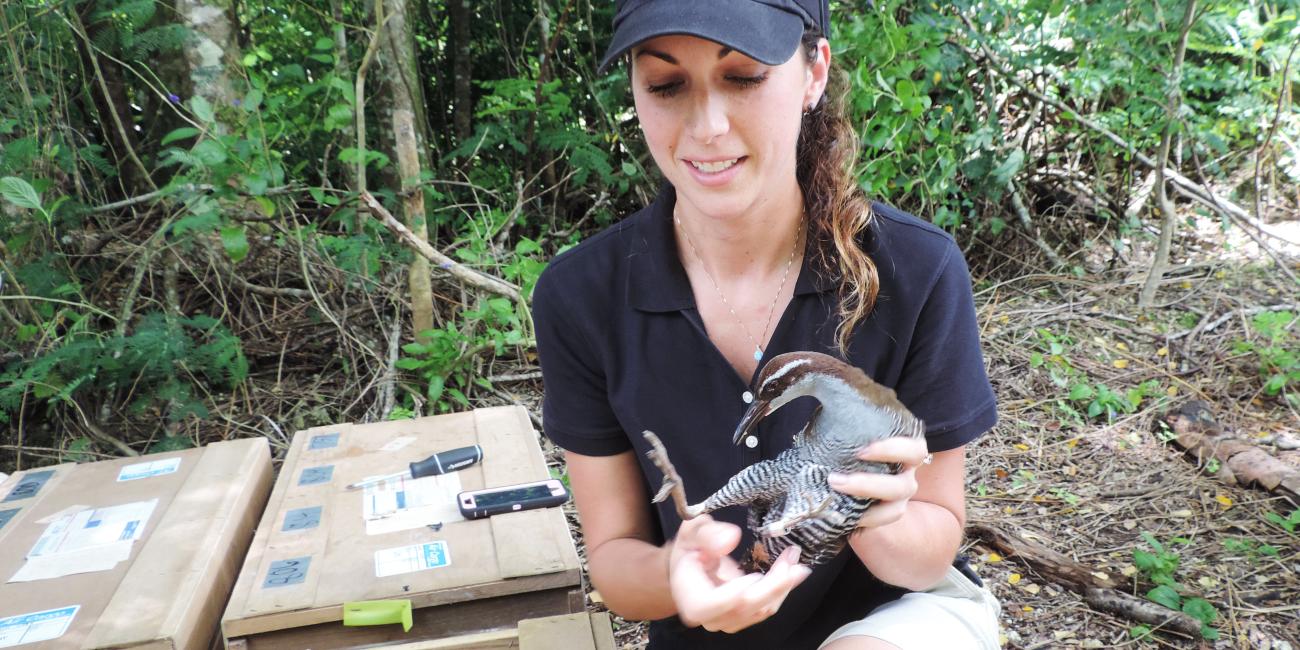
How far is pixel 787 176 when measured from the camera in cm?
190

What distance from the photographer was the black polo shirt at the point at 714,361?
1921mm

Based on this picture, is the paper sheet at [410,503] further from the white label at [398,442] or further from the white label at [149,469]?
the white label at [149,469]

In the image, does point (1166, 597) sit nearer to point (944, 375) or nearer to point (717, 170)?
point (944, 375)

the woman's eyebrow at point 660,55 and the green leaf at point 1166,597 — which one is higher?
the woman's eyebrow at point 660,55

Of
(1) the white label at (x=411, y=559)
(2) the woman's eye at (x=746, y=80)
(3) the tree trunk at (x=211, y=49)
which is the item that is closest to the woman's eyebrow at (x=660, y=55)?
(2) the woman's eye at (x=746, y=80)

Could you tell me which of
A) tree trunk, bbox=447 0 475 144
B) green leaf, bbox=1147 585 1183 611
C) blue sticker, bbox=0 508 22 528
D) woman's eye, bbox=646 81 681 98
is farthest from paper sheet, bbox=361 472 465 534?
tree trunk, bbox=447 0 475 144

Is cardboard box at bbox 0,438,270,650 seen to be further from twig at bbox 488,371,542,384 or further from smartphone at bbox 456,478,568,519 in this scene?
twig at bbox 488,371,542,384

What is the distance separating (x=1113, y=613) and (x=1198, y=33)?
4079 millimetres

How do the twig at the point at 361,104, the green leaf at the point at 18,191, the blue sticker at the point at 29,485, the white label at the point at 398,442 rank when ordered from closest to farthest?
the blue sticker at the point at 29,485 → the white label at the point at 398,442 → the green leaf at the point at 18,191 → the twig at the point at 361,104

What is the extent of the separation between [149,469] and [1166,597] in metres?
3.65

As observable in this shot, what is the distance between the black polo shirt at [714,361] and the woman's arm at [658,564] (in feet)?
0.22

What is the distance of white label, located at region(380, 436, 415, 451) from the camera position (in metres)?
3.21

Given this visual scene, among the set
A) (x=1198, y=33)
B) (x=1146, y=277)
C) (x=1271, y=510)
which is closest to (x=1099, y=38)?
(x=1198, y=33)

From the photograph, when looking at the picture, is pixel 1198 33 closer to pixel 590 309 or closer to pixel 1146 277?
pixel 1146 277
